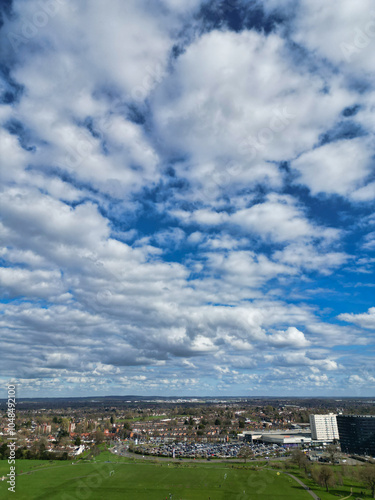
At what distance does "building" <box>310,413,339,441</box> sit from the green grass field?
336 feet

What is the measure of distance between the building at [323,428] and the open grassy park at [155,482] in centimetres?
9604

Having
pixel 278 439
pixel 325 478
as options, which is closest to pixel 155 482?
pixel 325 478

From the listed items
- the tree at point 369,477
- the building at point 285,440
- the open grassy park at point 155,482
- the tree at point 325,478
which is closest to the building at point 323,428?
the building at point 285,440

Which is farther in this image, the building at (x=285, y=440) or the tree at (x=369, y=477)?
the building at (x=285, y=440)

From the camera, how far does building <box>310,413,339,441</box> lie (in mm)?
188375

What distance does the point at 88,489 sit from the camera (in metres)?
81.4

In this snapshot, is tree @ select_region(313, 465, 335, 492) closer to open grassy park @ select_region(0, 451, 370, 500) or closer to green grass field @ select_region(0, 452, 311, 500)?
open grassy park @ select_region(0, 451, 370, 500)

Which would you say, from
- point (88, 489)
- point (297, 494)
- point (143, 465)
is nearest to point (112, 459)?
point (143, 465)

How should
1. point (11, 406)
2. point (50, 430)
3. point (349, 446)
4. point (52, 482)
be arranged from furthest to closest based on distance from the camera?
point (50, 430), point (349, 446), point (52, 482), point (11, 406)

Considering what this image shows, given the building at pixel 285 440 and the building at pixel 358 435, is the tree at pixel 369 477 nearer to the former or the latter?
the building at pixel 358 435

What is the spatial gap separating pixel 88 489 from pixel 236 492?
35.9m

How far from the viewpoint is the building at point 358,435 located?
15050 cm

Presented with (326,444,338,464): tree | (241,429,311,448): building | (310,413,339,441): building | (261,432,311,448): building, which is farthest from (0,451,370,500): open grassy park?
(310,413,339,441): building

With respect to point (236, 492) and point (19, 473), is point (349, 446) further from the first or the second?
point (19, 473)
